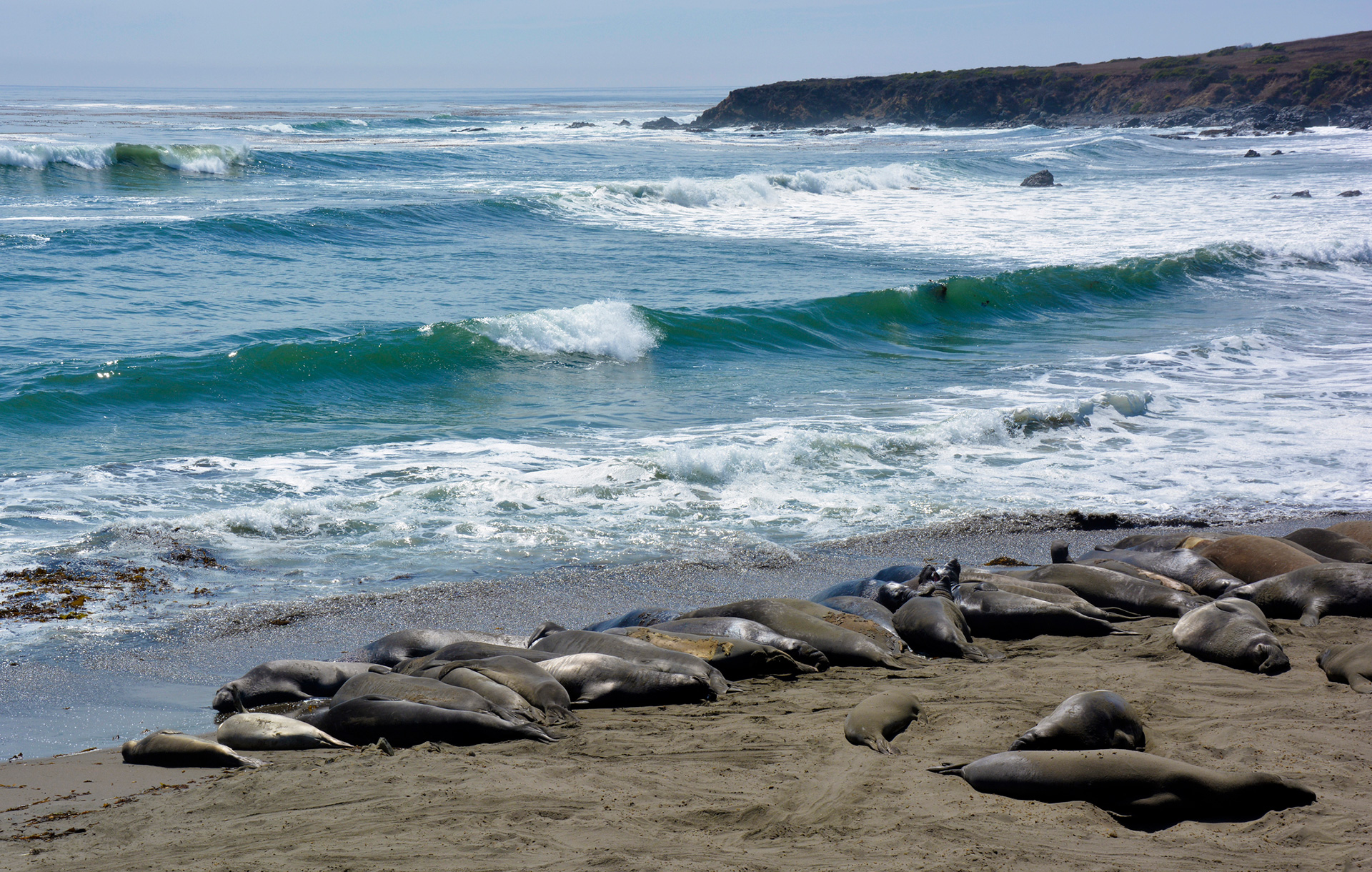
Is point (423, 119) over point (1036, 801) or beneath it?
over

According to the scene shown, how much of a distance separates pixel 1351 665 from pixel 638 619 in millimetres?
3617

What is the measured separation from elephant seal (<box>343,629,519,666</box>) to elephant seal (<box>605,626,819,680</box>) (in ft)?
3.48

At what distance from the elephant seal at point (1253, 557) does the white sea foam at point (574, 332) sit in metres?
8.94

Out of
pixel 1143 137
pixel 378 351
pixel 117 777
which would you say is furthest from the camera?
pixel 1143 137

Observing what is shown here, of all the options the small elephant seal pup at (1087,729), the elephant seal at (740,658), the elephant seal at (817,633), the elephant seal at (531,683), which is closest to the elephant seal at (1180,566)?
the elephant seal at (817,633)

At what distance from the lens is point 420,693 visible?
456 cm

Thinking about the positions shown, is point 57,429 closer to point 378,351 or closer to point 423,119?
point 378,351

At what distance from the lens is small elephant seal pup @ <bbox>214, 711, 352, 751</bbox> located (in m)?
4.38

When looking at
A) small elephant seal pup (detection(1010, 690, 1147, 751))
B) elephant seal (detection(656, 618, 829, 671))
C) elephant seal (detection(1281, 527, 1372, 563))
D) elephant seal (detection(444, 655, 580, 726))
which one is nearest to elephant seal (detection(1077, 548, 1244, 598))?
elephant seal (detection(1281, 527, 1372, 563))

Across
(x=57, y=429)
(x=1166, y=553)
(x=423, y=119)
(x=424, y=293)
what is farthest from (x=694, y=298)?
(x=423, y=119)

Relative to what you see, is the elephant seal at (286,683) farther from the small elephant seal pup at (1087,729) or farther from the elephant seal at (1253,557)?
the elephant seal at (1253,557)

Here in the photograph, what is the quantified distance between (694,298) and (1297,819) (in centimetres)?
1523

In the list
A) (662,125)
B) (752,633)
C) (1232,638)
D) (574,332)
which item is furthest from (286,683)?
(662,125)

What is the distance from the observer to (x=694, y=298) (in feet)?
58.6
